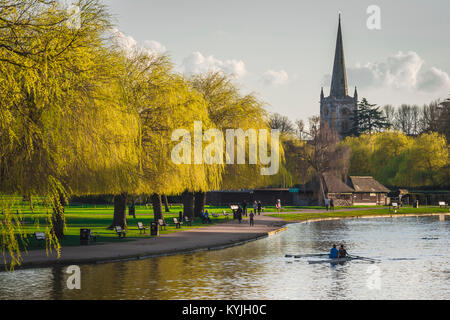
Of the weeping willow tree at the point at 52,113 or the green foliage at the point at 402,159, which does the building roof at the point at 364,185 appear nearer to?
the green foliage at the point at 402,159

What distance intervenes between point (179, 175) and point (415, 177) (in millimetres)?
73646

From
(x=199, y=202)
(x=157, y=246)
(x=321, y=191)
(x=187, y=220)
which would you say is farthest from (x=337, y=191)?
(x=157, y=246)

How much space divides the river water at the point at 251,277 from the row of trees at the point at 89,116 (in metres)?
1.90

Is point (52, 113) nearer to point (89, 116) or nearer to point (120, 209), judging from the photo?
point (89, 116)

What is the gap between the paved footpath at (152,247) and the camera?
93.5ft

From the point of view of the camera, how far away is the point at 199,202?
61094mm

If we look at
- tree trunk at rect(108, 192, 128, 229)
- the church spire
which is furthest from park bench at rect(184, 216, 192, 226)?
the church spire

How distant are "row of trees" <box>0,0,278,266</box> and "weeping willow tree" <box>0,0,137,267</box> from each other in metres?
0.05

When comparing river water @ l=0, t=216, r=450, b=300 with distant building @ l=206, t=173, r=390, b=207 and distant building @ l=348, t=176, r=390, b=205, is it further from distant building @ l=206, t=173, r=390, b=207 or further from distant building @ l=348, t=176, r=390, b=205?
distant building @ l=348, t=176, r=390, b=205

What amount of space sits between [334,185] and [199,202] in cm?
4027

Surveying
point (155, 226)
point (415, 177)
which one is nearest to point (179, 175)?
point (155, 226)
